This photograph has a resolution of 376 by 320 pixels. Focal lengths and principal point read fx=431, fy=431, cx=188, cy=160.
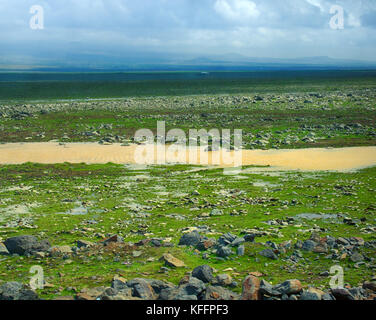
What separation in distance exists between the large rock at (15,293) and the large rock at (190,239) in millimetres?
5148

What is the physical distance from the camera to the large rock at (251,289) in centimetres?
973

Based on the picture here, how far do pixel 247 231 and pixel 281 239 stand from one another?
1.31m

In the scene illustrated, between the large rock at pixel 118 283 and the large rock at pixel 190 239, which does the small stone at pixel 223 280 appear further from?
the large rock at pixel 190 239

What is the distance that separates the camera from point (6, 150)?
3456 cm

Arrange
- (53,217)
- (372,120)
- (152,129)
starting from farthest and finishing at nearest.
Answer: (372,120)
(152,129)
(53,217)

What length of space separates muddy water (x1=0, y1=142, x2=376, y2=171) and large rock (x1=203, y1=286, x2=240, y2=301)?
59.5 ft

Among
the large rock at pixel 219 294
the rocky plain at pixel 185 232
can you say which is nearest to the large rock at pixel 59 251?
the rocky plain at pixel 185 232

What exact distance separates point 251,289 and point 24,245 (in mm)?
7397

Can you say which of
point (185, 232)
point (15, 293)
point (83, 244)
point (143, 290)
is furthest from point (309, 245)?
point (15, 293)

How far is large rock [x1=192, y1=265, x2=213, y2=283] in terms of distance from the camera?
10742 millimetres

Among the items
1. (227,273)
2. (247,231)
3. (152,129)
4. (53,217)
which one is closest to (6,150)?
(152,129)

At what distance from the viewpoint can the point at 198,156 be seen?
31.5m
